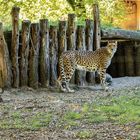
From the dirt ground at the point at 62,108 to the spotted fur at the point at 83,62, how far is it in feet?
1.20

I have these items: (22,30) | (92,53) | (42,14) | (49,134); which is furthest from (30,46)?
(42,14)

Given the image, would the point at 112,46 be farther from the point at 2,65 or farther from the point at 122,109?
the point at 122,109

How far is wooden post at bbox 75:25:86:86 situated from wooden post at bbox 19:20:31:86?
62.6 inches

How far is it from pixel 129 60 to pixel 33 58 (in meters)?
4.86

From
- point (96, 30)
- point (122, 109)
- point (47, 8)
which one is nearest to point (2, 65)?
point (96, 30)

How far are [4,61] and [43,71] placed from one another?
1.05 meters

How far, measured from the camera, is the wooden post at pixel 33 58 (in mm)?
12633

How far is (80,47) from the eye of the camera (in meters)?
13.8

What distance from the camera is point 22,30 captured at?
12625mm

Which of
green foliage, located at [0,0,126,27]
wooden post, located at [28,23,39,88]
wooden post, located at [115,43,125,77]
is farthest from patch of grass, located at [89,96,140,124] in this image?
green foliage, located at [0,0,126,27]

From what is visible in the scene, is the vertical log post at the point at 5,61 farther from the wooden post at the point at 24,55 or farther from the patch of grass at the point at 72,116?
the patch of grass at the point at 72,116

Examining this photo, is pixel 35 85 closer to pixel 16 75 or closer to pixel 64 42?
pixel 16 75

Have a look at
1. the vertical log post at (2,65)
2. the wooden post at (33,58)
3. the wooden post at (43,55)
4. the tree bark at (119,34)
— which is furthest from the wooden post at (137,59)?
the vertical log post at (2,65)

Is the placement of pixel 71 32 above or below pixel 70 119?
above
